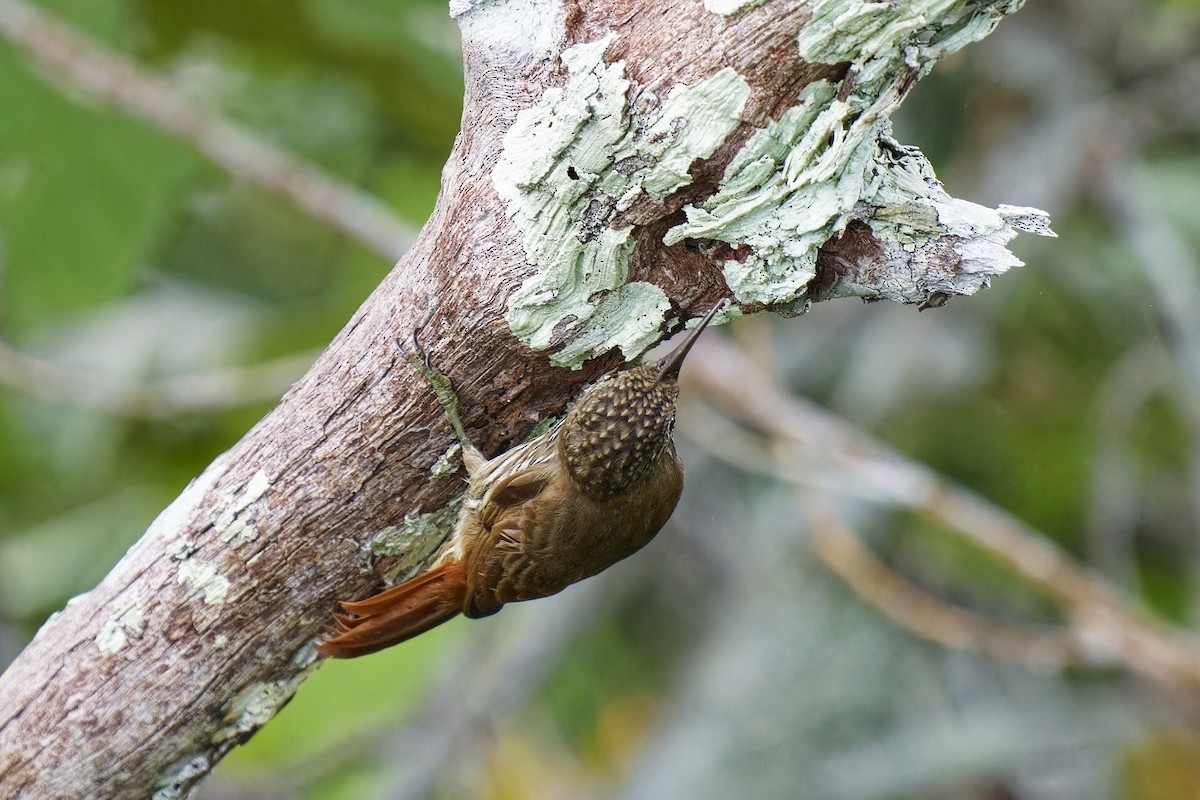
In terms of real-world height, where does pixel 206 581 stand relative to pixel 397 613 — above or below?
above

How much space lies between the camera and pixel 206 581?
1.40 metres

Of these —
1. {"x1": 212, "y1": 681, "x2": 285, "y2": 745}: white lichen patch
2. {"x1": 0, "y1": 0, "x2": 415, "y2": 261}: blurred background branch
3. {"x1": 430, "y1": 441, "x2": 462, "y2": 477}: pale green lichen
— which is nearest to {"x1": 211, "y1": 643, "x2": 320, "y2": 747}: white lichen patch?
{"x1": 212, "y1": 681, "x2": 285, "y2": 745}: white lichen patch

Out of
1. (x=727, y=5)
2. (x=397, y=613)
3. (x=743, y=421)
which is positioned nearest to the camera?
(x=727, y=5)

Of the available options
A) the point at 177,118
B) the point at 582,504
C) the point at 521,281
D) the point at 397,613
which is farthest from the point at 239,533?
the point at 177,118

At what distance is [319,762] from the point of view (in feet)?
13.0

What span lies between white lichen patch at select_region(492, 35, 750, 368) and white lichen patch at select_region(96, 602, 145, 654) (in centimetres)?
61

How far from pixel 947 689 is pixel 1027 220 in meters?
3.30

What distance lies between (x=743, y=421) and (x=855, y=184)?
2812 millimetres

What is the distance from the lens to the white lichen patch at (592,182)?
1.17 meters

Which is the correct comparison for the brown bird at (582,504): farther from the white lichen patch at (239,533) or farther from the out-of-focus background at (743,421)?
the out-of-focus background at (743,421)

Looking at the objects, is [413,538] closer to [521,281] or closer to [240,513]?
[240,513]

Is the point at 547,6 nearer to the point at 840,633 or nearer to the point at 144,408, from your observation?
the point at 144,408

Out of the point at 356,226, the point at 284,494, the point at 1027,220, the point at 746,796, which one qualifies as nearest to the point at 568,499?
the point at 284,494

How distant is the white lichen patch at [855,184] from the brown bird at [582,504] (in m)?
0.60
